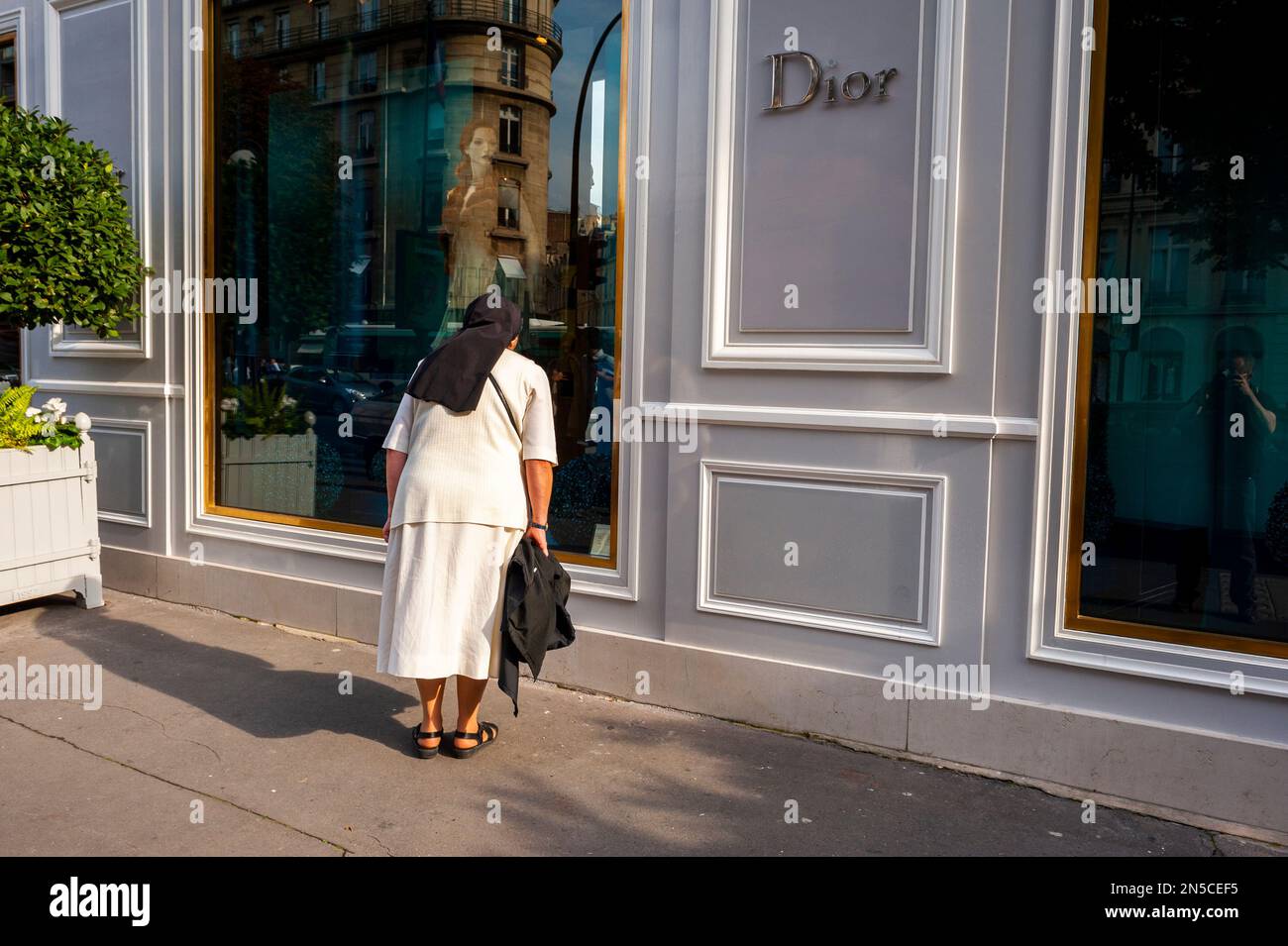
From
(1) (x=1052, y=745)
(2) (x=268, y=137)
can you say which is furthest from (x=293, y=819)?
(2) (x=268, y=137)

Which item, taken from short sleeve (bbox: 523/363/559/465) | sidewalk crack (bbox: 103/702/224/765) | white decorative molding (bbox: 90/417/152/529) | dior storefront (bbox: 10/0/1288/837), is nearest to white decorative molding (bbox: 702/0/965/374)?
dior storefront (bbox: 10/0/1288/837)

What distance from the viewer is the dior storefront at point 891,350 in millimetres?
4414

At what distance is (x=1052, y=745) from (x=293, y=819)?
303 centimetres

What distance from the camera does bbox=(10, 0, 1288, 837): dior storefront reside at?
14.5 feet

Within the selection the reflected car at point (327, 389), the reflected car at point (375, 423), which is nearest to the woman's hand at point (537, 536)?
the reflected car at point (375, 423)

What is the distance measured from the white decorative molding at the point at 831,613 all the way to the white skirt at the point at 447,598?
1152mm

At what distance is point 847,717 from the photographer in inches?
198

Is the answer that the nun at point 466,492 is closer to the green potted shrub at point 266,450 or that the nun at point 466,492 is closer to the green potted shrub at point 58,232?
the green potted shrub at point 266,450

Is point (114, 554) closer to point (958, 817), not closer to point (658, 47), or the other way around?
point (658, 47)

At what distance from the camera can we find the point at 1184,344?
4.51 metres

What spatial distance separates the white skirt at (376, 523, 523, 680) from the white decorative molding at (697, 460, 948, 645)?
1152 mm

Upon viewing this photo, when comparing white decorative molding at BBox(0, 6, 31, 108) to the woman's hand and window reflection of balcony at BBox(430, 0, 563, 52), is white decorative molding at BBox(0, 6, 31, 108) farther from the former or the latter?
the woman's hand

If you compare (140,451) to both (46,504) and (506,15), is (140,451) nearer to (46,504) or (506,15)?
(46,504)
